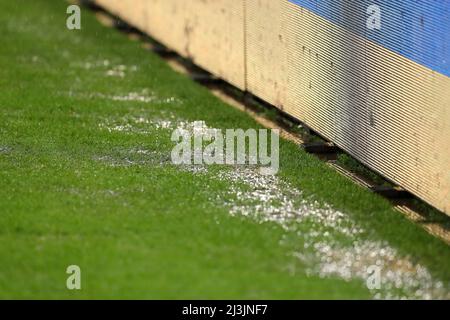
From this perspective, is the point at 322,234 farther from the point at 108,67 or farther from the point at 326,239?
the point at 108,67

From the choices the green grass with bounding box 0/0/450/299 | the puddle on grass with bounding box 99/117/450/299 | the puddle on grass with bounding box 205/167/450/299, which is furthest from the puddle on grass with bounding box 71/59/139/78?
the puddle on grass with bounding box 205/167/450/299

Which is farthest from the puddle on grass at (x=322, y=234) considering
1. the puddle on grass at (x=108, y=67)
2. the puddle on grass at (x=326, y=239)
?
the puddle on grass at (x=108, y=67)

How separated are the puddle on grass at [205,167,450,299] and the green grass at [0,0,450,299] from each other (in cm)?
8

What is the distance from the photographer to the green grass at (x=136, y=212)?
25.4 ft

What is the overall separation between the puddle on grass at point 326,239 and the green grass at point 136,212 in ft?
0.28

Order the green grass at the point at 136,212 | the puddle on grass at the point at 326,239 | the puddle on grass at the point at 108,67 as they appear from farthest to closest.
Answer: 1. the puddle on grass at the point at 108,67
2. the puddle on grass at the point at 326,239
3. the green grass at the point at 136,212

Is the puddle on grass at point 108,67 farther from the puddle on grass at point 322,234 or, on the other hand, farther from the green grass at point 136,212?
the puddle on grass at point 322,234

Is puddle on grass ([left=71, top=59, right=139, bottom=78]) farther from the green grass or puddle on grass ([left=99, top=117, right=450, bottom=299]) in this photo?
puddle on grass ([left=99, top=117, right=450, bottom=299])

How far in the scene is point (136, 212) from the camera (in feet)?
30.2

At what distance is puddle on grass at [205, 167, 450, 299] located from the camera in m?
7.88

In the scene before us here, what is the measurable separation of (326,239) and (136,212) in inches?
56.0

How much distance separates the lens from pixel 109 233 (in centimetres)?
866
